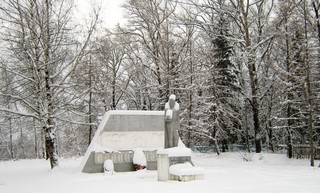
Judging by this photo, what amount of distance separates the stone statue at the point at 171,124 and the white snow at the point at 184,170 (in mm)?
1017

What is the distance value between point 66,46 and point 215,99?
12.9 m

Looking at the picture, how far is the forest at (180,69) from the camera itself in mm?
16141

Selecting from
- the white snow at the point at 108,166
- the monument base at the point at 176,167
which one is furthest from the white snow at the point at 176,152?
the white snow at the point at 108,166

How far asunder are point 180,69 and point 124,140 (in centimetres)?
1229

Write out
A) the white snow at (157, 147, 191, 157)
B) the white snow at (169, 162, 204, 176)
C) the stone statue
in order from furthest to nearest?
the stone statue < the white snow at (157, 147, 191, 157) < the white snow at (169, 162, 204, 176)

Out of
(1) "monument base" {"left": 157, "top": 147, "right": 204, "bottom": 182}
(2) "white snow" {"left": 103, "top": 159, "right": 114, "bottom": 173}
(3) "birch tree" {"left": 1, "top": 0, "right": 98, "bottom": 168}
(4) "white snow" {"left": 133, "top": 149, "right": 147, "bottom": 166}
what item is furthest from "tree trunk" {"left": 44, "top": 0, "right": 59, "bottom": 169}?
(1) "monument base" {"left": 157, "top": 147, "right": 204, "bottom": 182}

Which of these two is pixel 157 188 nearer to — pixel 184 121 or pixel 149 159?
pixel 149 159

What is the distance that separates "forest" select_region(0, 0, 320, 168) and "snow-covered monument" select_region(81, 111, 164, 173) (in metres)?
1.65

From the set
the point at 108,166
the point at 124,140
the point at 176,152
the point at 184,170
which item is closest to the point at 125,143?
the point at 124,140

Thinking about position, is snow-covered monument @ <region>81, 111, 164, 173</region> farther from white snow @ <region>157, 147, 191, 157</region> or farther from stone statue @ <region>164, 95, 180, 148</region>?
white snow @ <region>157, 147, 191, 157</region>

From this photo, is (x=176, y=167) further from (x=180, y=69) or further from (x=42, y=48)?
(x=180, y=69)

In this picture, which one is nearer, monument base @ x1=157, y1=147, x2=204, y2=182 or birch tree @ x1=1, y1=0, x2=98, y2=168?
monument base @ x1=157, y1=147, x2=204, y2=182

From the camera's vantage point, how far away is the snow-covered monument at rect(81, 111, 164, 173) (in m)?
14.7

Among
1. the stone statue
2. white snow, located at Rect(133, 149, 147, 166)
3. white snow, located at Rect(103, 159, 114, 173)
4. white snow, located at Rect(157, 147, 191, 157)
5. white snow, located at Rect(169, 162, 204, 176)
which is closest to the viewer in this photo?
white snow, located at Rect(169, 162, 204, 176)
